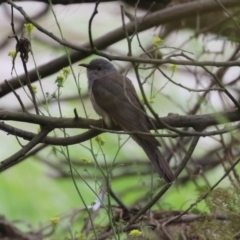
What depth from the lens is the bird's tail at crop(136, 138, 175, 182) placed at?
3229mm

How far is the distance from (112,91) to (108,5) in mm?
1002

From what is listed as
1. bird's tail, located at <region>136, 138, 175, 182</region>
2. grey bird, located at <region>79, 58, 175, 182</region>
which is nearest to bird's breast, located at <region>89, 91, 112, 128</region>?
grey bird, located at <region>79, 58, 175, 182</region>

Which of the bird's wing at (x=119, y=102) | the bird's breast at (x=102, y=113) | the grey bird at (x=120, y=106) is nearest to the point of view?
the grey bird at (x=120, y=106)

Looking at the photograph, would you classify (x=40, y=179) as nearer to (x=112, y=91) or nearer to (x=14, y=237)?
(x=14, y=237)

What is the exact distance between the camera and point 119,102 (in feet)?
13.1

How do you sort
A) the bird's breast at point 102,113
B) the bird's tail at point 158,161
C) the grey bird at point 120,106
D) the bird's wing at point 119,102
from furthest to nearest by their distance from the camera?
the bird's breast at point 102,113
the bird's wing at point 119,102
the grey bird at point 120,106
the bird's tail at point 158,161

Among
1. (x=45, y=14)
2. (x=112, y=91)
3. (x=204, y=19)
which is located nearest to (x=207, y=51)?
(x=204, y=19)

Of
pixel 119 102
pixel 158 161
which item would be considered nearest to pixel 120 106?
pixel 119 102

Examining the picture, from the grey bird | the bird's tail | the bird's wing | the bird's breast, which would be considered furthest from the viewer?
the bird's breast

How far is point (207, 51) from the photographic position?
4.39 metres

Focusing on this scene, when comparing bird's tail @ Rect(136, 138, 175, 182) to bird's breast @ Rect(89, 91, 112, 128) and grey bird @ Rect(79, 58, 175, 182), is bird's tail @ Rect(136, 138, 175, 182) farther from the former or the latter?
bird's breast @ Rect(89, 91, 112, 128)

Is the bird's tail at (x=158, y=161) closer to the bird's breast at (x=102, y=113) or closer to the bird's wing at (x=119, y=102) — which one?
the bird's wing at (x=119, y=102)

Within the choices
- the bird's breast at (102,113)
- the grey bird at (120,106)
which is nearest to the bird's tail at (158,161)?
the grey bird at (120,106)

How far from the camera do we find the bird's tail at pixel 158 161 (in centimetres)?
323
